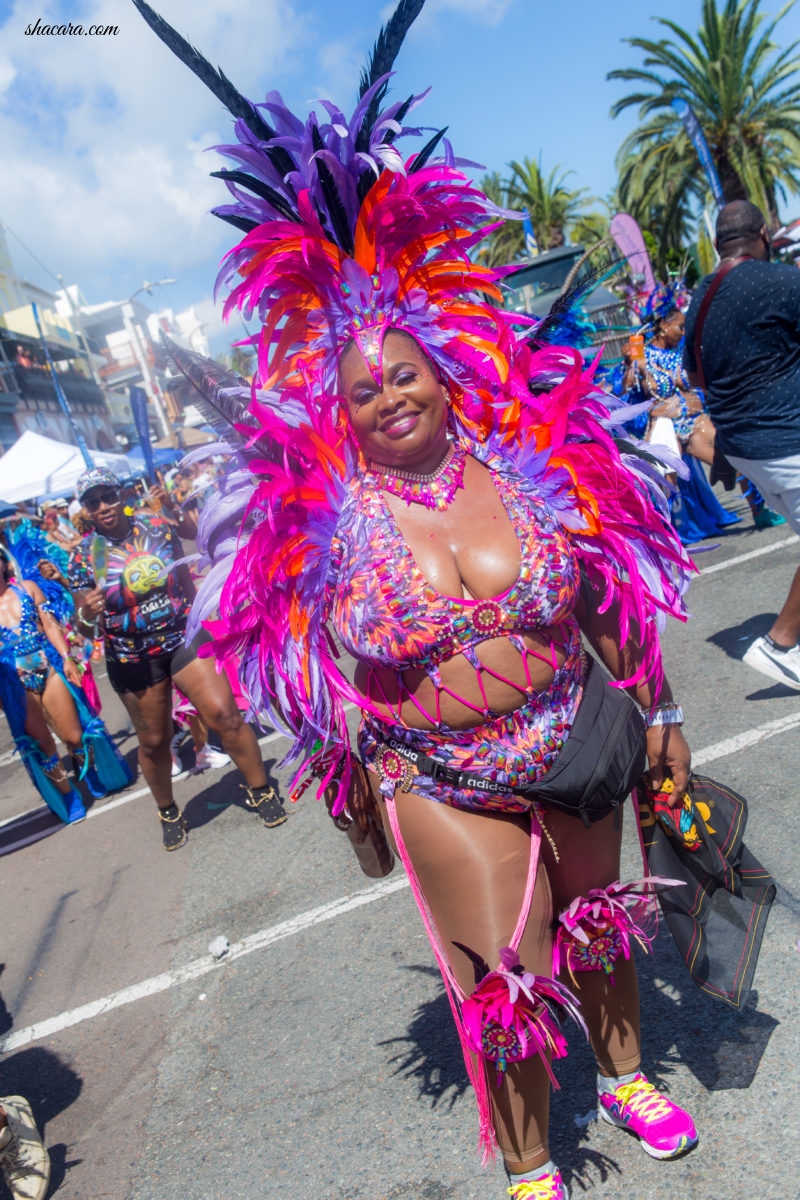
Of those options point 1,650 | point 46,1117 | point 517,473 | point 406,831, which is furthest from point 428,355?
point 1,650

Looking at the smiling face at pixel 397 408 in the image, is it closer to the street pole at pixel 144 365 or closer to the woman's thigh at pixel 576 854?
the woman's thigh at pixel 576 854

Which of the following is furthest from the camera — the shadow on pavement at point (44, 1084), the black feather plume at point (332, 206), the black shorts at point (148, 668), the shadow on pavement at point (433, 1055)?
the black shorts at point (148, 668)

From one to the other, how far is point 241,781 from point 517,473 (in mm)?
4180

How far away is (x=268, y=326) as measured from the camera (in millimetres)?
2381

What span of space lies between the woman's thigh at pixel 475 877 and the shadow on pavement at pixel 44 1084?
5.39ft

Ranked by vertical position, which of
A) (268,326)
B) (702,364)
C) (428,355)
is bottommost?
(702,364)

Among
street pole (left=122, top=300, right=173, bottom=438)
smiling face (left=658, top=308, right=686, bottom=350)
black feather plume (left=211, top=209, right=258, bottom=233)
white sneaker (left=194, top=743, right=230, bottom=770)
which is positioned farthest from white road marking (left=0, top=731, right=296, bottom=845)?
street pole (left=122, top=300, right=173, bottom=438)

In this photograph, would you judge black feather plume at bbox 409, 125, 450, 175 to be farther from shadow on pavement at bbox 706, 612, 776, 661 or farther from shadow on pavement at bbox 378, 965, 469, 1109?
shadow on pavement at bbox 706, 612, 776, 661

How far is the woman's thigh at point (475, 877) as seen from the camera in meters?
2.13

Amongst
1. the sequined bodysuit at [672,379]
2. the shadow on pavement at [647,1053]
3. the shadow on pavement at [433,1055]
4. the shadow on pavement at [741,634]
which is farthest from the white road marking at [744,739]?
the sequined bodysuit at [672,379]

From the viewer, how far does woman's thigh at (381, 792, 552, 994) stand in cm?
213

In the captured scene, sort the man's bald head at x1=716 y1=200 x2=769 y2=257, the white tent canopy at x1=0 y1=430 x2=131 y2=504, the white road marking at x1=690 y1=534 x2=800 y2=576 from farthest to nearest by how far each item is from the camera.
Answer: the white tent canopy at x1=0 y1=430 x2=131 y2=504, the white road marking at x1=690 y1=534 x2=800 y2=576, the man's bald head at x1=716 y1=200 x2=769 y2=257

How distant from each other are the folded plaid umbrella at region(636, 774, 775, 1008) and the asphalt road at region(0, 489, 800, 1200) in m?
0.30

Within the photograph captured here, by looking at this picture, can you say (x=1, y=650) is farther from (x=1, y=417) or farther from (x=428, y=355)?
(x=1, y=417)
